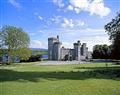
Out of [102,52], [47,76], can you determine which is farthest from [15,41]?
[102,52]

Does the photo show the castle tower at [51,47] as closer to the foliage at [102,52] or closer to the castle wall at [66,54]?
the castle wall at [66,54]

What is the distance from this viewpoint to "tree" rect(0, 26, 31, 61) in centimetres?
7438

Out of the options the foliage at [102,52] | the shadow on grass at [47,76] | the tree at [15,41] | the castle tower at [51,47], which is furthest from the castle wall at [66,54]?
the shadow on grass at [47,76]

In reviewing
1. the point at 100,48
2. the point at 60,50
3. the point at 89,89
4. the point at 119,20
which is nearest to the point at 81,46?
the point at 60,50

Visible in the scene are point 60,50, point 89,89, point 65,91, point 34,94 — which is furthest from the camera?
point 60,50

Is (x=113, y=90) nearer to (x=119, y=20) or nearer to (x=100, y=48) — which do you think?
(x=119, y=20)

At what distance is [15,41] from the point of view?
7462 cm

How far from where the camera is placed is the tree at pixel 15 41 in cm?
7438

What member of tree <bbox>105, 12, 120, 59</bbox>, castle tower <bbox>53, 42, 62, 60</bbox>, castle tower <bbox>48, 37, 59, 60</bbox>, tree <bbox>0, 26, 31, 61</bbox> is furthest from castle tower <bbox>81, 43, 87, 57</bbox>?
tree <bbox>105, 12, 120, 59</bbox>

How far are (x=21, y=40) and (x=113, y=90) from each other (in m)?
59.6

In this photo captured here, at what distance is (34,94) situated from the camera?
48.5 ft

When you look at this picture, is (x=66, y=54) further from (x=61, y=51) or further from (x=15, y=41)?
(x=15, y=41)

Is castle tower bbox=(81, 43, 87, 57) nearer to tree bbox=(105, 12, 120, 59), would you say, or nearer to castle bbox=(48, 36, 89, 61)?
castle bbox=(48, 36, 89, 61)

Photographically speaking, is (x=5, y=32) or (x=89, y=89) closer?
(x=89, y=89)
